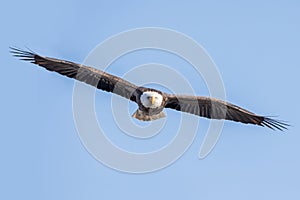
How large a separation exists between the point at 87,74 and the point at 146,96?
1324 millimetres

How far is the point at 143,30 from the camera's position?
190 metres

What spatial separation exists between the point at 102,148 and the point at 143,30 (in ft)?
8.87

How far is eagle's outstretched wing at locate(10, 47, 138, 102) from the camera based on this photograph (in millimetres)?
189625

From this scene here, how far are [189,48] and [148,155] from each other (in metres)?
2.42

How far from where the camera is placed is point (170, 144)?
624 ft

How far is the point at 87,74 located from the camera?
189875mm

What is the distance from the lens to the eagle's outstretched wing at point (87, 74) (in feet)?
622

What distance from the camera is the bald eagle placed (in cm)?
18962

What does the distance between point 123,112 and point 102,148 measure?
1.01 meters

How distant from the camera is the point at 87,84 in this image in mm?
190125

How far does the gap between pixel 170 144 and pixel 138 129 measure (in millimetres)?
755

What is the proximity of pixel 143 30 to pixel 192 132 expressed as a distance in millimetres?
2399

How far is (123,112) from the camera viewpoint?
19038cm

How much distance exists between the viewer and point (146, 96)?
18988 centimetres
